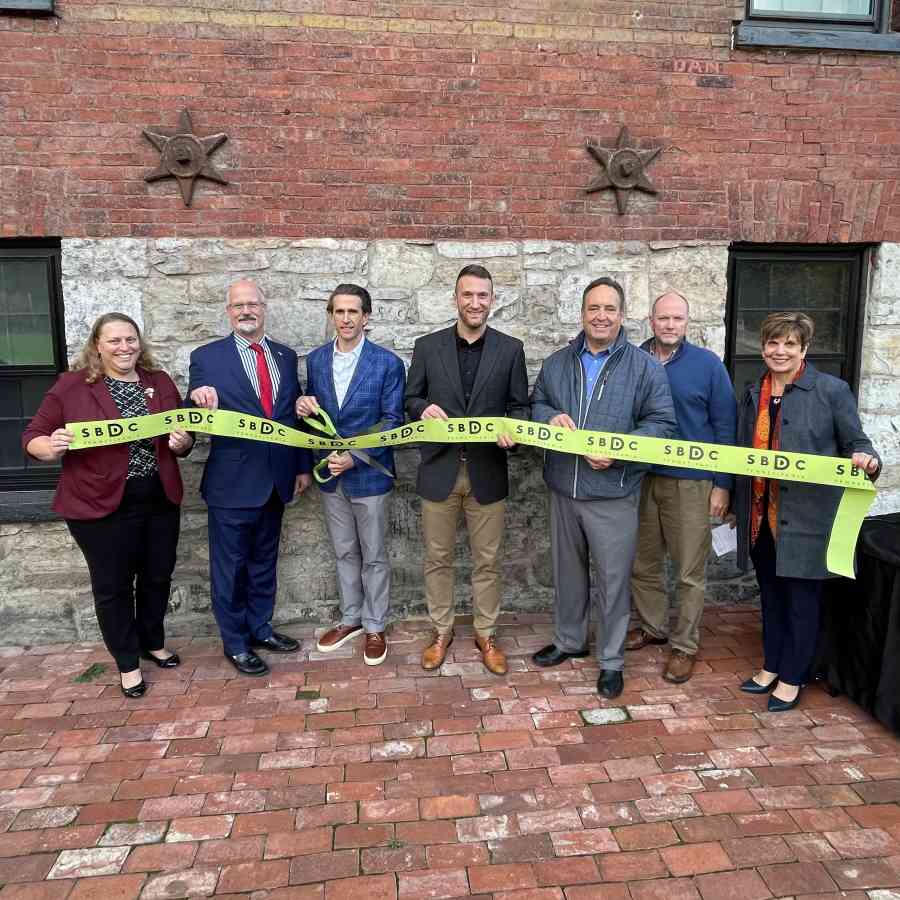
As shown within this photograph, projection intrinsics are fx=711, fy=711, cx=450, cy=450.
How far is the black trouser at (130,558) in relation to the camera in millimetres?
3793

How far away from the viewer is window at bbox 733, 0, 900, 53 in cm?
462

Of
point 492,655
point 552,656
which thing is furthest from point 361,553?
point 552,656

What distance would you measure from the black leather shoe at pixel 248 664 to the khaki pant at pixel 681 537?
238 centimetres

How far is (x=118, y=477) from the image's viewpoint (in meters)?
3.76

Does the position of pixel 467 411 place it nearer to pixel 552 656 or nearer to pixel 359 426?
pixel 359 426

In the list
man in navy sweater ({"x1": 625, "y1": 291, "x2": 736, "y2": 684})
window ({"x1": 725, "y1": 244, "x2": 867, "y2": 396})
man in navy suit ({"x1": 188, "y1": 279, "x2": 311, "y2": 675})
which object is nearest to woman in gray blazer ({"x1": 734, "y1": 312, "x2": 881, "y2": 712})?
man in navy sweater ({"x1": 625, "y1": 291, "x2": 736, "y2": 684})

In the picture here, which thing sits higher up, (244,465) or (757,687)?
(244,465)

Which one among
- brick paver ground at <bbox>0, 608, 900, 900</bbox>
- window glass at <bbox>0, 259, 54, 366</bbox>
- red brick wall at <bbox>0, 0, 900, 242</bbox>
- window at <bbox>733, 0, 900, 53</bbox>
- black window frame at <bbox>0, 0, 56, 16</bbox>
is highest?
window at <bbox>733, 0, 900, 53</bbox>

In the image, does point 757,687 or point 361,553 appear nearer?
point 757,687

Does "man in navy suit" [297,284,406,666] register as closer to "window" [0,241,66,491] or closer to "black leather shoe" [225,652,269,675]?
"black leather shoe" [225,652,269,675]

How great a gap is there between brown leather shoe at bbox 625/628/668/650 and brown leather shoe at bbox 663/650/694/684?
0.30m

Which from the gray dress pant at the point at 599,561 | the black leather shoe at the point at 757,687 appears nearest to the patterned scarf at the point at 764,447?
the gray dress pant at the point at 599,561

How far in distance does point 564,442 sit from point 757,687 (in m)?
1.76

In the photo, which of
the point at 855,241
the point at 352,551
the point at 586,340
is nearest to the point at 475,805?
the point at 352,551
